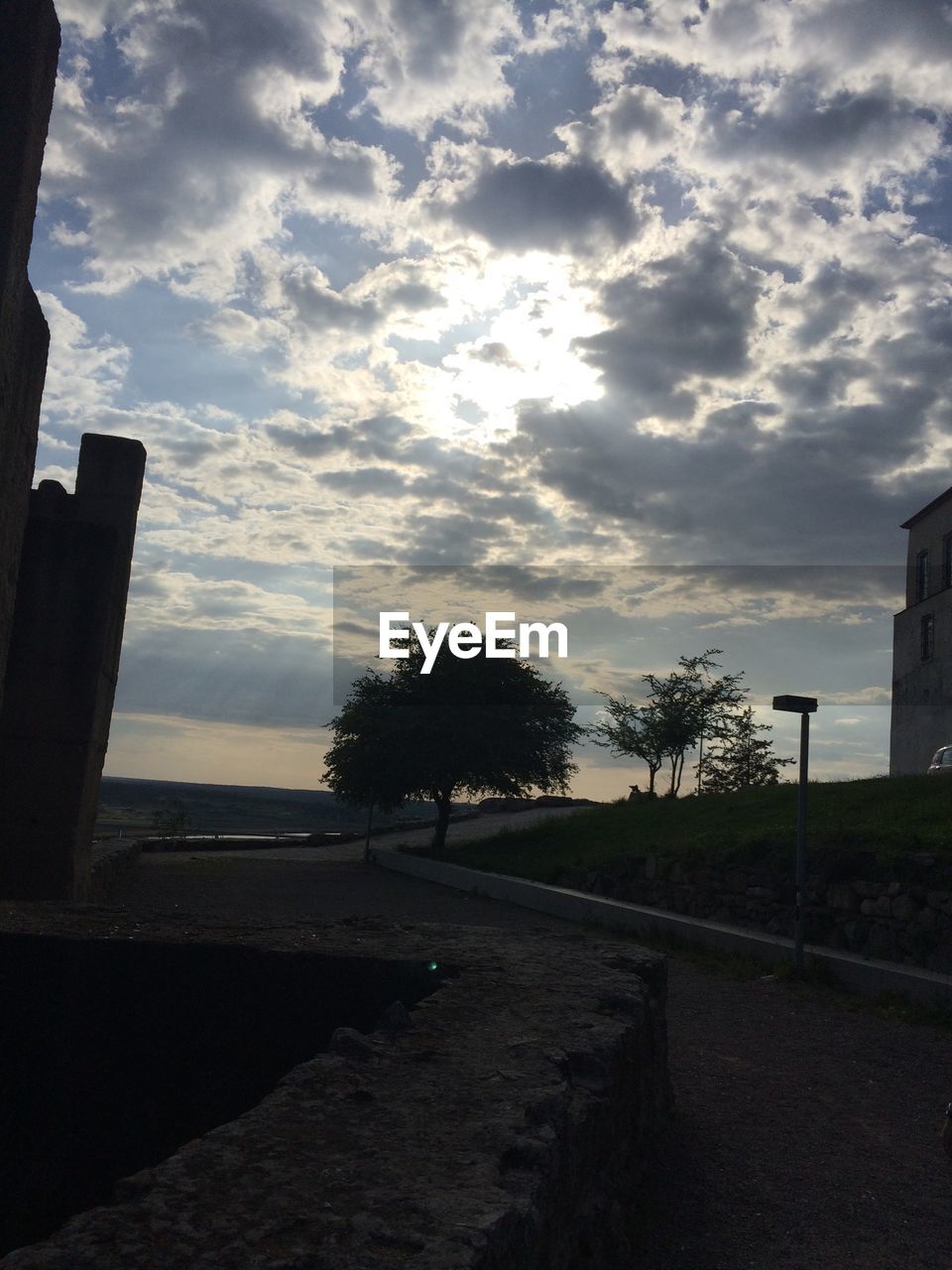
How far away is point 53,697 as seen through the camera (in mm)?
10695

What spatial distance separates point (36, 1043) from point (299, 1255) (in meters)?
3.05

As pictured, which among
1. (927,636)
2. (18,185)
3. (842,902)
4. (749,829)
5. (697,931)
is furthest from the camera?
(927,636)

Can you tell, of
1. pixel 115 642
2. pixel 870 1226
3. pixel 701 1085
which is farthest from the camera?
pixel 115 642

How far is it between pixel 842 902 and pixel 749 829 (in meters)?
3.43

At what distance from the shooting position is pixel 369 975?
4.92m

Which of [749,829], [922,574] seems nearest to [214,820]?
[922,574]

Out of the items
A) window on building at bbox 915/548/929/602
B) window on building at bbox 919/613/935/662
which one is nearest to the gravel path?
window on building at bbox 919/613/935/662

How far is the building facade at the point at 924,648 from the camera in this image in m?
33.4

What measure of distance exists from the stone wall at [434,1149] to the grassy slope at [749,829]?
7788mm

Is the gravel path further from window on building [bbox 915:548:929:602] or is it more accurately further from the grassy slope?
window on building [bbox 915:548:929:602]

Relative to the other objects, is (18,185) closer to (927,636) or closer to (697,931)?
(697,931)

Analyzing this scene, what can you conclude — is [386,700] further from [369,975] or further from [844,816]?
[369,975]

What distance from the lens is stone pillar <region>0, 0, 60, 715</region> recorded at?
776 centimetres

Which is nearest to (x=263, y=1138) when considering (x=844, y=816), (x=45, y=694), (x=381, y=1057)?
(x=381, y=1057)
